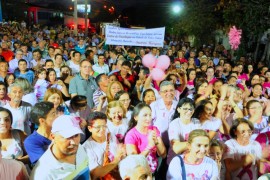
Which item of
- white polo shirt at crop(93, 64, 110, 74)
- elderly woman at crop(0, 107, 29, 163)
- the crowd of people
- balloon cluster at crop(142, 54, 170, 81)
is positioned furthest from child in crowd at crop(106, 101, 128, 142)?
white polo shirt at crop(93, 64, 110, 74)

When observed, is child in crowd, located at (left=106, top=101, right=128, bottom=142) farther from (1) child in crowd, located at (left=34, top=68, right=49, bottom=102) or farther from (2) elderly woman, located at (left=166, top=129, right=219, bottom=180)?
(1) child in crowd, located at (left=34, top=68, right=49, bottom=102)

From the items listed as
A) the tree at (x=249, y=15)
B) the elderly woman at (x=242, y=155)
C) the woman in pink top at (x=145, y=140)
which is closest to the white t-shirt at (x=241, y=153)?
the elderly woman at (x=242, y=155)

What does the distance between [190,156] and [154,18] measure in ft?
119

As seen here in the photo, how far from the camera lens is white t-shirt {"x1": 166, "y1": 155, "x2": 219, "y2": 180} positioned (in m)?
3.36

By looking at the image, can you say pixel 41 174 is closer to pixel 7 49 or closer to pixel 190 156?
pixel 190 156

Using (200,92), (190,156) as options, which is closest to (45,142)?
(190,156)

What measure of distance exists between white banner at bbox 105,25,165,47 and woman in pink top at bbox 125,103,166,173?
18.5ft

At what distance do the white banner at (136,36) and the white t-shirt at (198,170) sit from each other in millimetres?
6316

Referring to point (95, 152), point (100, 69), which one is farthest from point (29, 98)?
point (100, 69)

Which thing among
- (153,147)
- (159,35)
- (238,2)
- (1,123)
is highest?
(238,2)

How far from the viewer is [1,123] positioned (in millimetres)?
3547

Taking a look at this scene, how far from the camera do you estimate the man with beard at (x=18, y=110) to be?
4.45m

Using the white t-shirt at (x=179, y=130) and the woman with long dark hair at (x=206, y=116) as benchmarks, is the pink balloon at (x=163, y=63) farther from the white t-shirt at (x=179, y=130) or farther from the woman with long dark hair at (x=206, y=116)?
the white t-shirt at (x=179, y=130)

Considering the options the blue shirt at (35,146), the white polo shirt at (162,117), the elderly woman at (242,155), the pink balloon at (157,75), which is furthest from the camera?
the pink balloon at (157,75)
